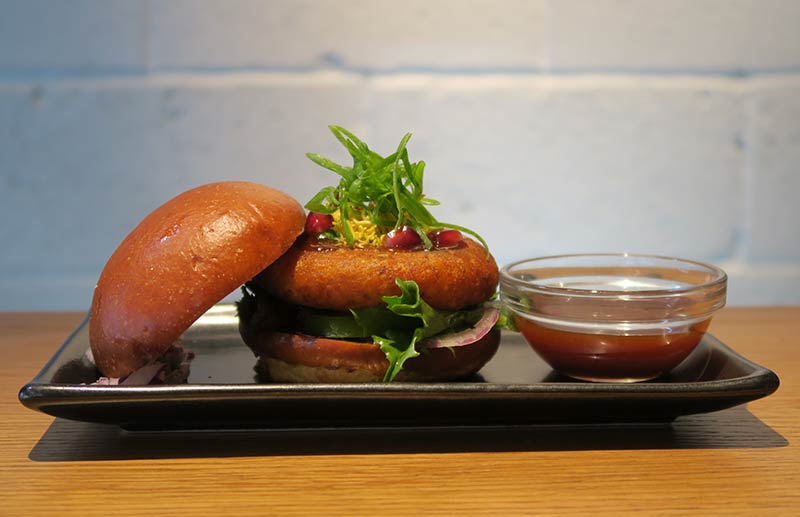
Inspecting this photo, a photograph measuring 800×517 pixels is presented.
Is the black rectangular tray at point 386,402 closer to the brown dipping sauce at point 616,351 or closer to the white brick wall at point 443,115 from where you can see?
the brown dipping sauce at point 616,351

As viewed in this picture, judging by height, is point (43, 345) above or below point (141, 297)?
below

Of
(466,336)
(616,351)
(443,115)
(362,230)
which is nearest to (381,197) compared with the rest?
(362,230)

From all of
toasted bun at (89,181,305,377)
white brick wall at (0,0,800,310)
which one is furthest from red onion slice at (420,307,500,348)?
white brick wall at (0,0,800,310)

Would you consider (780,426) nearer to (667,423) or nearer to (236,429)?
(667,423)

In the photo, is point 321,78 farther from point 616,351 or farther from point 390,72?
point 616,351

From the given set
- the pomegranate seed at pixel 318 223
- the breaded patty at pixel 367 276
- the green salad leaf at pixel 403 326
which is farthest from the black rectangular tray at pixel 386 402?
the pomegranate seed at pixel 318 223

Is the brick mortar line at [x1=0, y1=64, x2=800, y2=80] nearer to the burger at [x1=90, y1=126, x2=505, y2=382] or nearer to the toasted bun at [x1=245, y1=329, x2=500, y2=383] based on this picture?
the burger at [x1=90, y1=126, x2=505, y2=382]

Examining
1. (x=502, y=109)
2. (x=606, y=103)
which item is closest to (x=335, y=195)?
(x=502, y=109)
